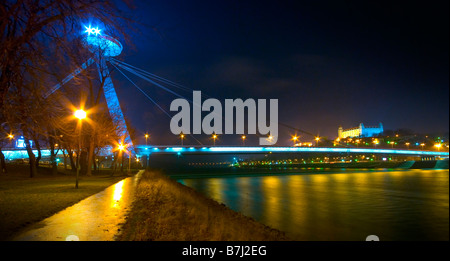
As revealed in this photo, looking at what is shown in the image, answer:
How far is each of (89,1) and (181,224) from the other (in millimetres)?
6369

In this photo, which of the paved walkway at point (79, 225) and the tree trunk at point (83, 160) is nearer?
the paved walkway at point (79, 225)

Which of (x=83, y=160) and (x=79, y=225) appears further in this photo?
(x=83, y=160)

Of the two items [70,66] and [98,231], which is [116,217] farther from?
A: [70,66]

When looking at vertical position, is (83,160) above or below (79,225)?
above

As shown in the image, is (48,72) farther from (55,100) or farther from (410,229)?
(410,229)

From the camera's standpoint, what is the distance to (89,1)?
7539 millimetres

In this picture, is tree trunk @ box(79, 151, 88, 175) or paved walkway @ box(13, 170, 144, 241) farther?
tree trunk @ box(79, 151, 88, 175)

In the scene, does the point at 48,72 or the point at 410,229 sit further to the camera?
the point at 410,229
